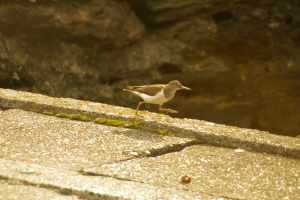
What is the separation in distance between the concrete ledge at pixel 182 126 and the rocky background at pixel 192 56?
1552 mm

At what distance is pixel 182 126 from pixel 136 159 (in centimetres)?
58

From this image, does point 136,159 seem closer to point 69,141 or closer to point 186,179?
point 186,179

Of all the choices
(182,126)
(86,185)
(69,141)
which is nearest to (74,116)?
(69,141)

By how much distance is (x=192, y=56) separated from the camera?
16.2 feet

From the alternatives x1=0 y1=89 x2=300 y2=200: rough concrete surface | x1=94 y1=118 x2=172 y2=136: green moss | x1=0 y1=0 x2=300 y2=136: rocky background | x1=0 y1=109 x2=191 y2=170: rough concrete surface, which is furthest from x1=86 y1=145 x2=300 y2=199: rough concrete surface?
x1=0 y1=0 x2=300 y2=136: rocky background

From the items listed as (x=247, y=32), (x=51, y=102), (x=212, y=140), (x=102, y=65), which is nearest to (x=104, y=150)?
(x=212, y=140)

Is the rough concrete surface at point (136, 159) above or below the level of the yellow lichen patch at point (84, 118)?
below

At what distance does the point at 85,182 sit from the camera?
4.88ft

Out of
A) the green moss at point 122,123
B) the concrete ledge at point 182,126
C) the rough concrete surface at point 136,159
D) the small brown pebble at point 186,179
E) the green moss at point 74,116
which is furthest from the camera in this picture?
the green moss at point 74,116

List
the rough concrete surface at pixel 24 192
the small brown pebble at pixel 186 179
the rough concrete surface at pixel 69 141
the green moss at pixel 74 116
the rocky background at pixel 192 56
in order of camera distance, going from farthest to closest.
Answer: the rocky background at pixel 192 56 → the green moss at pixel 74 116 → the rough concrete surface at pixel 69 141 → the small brown pebble at pixel 186 179 → the rough concrete surface at pixel 24 192

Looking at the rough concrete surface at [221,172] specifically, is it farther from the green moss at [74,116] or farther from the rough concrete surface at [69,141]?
the green moss at [74,116]

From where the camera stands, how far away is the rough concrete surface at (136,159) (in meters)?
1.47

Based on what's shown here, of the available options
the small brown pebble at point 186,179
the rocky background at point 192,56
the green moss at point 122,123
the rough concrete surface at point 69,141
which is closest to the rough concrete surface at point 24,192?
the rough concrete surface at point 69,141

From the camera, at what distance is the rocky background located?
4.35 metres
